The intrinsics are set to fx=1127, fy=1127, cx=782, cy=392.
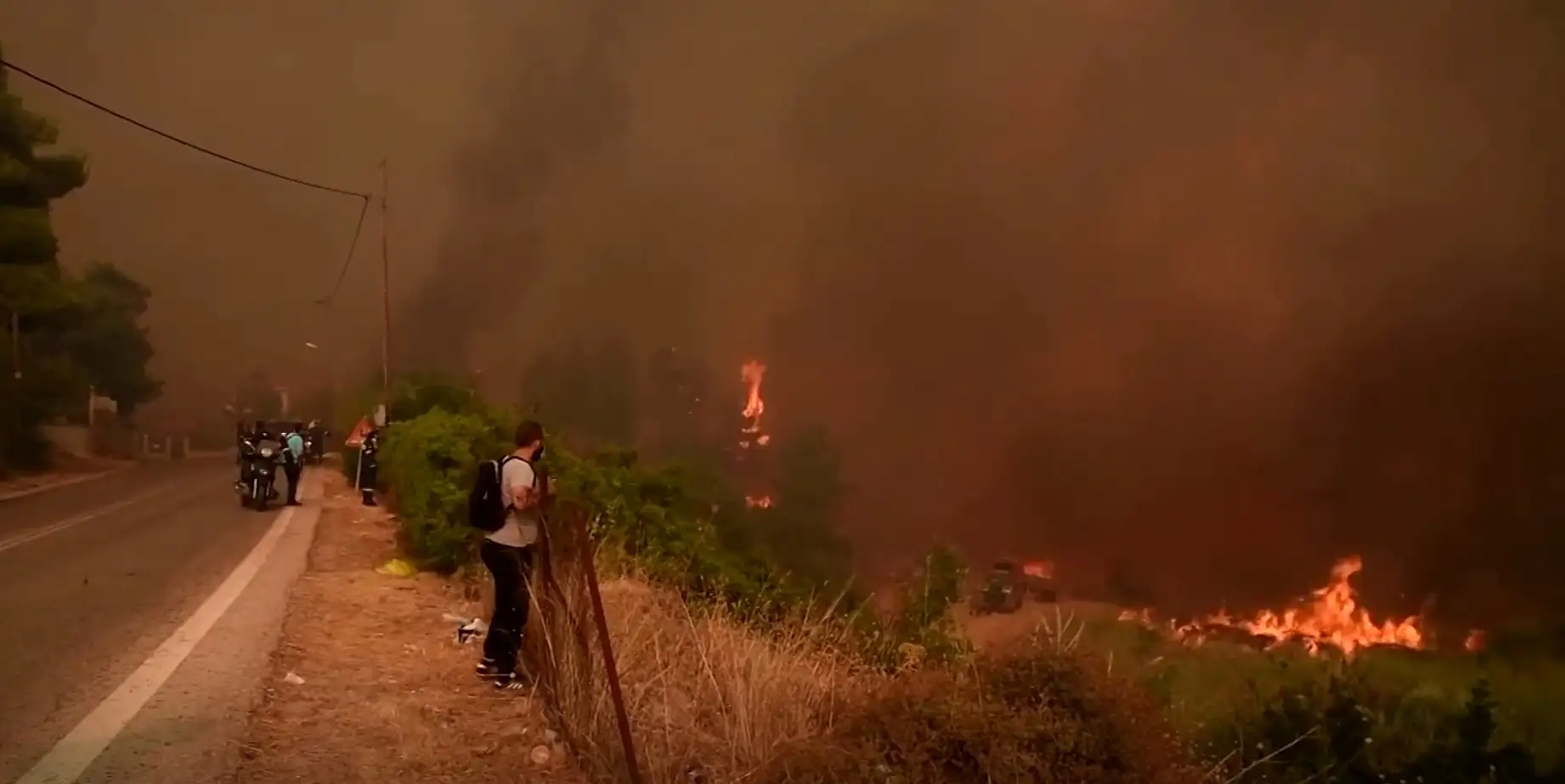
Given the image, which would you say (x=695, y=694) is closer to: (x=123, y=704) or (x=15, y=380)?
(x=123, y=704)

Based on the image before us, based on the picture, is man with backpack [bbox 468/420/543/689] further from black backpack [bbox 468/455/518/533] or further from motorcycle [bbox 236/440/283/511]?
motorcycle [bbox 236/440/283/511]

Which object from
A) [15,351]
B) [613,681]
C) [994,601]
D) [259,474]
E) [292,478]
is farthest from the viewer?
[15,351]

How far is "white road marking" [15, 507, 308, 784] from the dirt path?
59 cm

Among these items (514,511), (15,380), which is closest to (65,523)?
(514,511)

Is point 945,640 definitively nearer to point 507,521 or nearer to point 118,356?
point 507,521

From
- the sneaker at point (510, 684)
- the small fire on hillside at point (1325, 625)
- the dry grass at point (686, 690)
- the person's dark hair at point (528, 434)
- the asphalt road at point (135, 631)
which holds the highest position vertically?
the person's dark hair at point (528, 434)

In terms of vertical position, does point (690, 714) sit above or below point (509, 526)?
below

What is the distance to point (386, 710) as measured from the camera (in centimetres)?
564

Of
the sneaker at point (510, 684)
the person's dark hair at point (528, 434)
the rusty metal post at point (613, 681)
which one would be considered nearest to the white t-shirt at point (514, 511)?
the person's dark hair at point (528, 434)

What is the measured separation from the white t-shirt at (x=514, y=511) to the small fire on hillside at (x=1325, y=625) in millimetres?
24237

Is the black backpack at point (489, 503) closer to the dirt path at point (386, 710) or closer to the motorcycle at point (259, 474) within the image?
the dirt path at point (386, 710)

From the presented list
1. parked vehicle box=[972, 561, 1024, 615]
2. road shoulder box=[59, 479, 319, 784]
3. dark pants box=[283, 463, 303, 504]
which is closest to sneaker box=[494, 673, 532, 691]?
road shoulder box=[59, 479, 319, 784]

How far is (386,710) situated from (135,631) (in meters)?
3.34

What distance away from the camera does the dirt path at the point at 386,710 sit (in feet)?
15.8
